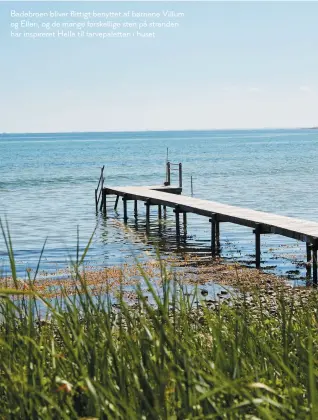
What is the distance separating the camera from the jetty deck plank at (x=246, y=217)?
54.6ft

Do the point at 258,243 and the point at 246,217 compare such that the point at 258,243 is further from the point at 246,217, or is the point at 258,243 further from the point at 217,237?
the point at 217,237

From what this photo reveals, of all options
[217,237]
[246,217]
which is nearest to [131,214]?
[217,237]

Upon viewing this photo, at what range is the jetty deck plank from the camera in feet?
54.6

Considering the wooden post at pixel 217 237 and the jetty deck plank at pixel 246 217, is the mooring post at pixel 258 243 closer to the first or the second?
the jetty deck plank at pixel 246 217

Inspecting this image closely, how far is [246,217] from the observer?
19062mm

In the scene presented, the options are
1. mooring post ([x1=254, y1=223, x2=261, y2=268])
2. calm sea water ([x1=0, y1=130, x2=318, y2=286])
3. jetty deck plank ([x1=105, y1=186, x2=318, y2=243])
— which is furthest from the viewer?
calm sea water ([x1=0, y1=130, x2=318, y2=286])

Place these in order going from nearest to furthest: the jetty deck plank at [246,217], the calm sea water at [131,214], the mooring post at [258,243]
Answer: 1. the jetty deck plank at [246,217]
2. the mooring post at [258,243]
3. the calm sea water at [131,214]

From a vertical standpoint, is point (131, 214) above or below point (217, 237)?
below

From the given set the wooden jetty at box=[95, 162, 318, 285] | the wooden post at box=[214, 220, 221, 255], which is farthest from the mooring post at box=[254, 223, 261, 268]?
the wooden post at box=[214, 220, 221, 255]

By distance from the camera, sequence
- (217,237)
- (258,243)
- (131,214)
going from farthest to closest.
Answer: (131,214) < (217,237) < (258,243)

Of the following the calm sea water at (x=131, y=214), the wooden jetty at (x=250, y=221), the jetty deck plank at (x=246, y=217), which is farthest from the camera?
the calm sea water at (x=131, y=214)

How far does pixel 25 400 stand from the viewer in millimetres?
3410

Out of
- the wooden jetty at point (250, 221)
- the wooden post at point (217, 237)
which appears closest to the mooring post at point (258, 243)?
the wooden jetty at point (250, 221)

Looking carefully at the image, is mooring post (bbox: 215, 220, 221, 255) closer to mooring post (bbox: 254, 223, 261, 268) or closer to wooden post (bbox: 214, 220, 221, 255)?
wooden post (bbox: 214, 220, 221, 255)
